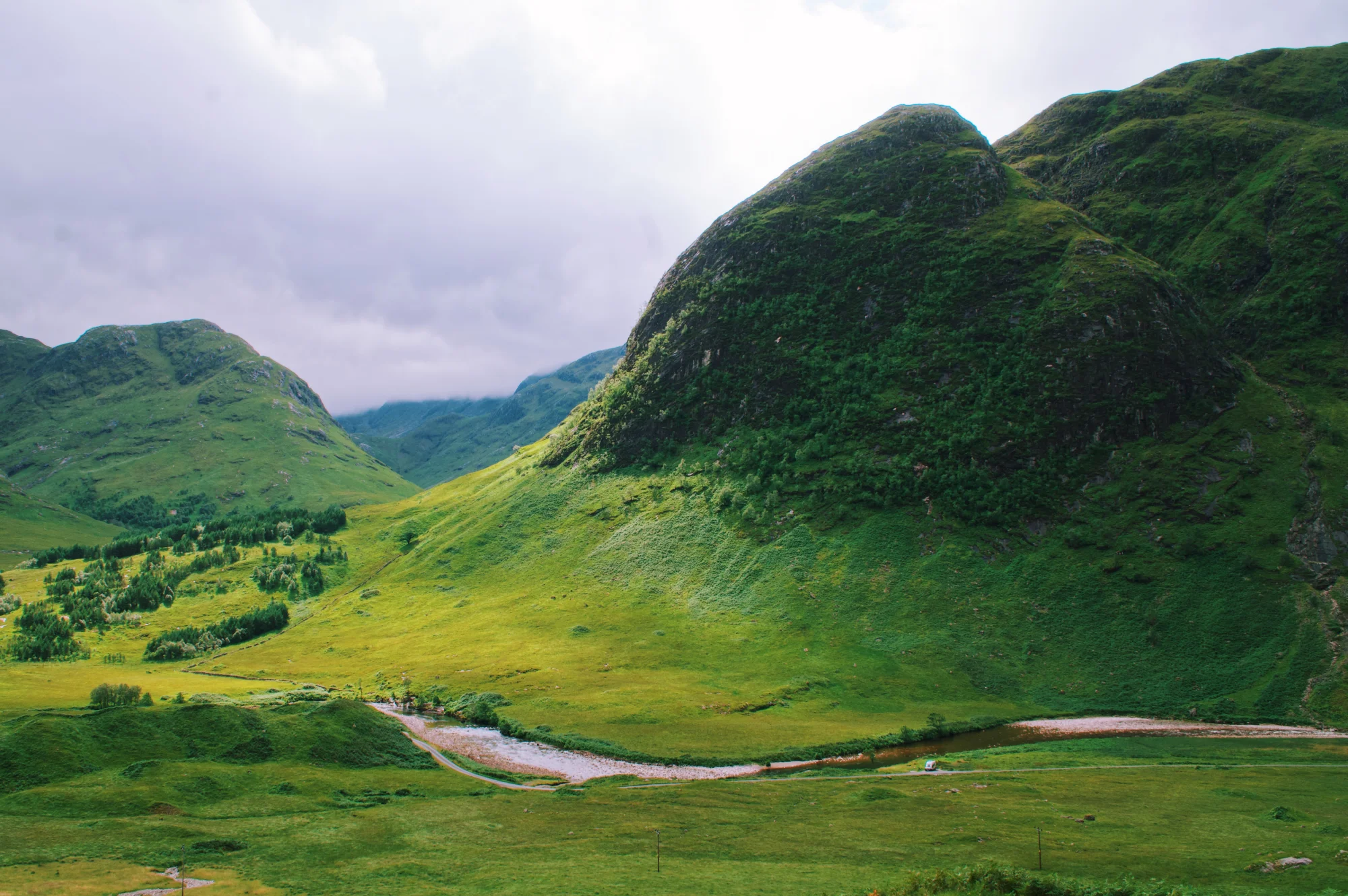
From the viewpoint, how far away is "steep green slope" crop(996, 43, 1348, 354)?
126125 millimetres

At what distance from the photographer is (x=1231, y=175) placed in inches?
5782

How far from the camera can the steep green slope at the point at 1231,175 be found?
126 m

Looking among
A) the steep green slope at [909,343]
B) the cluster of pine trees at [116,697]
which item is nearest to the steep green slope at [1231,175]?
the steep green slope at [909,343]

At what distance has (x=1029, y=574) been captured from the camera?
99938 mm

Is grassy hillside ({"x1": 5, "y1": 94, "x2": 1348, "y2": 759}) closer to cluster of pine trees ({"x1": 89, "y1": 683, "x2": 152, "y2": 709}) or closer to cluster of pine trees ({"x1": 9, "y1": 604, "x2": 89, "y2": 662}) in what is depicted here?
cluster of pine trees ({"x1": 9, "y1": 604, "x2": 89, "y2": 662})

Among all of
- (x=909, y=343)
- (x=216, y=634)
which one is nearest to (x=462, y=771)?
(x=216, y=634)

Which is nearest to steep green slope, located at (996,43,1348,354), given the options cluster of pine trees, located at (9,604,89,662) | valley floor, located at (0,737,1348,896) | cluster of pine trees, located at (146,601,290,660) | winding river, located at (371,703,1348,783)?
winding river, located at (371,703,1348,783)

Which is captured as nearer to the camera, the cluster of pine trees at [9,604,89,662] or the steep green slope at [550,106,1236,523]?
the steep green slope at [550,106,1236,523]

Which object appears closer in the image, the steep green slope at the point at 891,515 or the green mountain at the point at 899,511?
the green mountain at the point at 899,511

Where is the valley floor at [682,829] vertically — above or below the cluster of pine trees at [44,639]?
below

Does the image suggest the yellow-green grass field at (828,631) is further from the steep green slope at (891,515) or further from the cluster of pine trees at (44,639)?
the cluster of pine trees at (44,639)

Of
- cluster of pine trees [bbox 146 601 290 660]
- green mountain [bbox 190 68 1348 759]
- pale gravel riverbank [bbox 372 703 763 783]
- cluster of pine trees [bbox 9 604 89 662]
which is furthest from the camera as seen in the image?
cluster of pine trees [bbox 146 601 290 660]

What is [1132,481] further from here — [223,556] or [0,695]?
[223,556]

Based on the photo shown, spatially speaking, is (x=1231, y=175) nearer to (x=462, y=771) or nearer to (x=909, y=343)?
(x=909, y=343)
